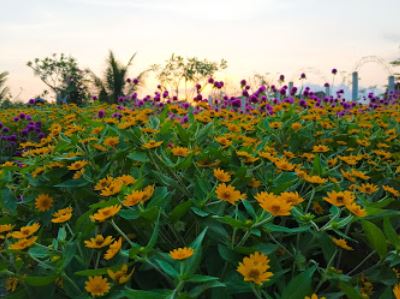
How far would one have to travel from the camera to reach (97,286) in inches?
52.4

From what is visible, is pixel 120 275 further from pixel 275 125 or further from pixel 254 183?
pixel 275 125

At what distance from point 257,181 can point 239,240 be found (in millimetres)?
396

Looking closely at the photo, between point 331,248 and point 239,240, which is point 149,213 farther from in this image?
point 331,248

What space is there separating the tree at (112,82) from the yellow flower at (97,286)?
13352 millimetres

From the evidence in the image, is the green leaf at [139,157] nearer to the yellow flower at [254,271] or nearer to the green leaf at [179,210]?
the green leaf at [179,210]

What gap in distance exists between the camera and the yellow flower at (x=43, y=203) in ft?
6.40

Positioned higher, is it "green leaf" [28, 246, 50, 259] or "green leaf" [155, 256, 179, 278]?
"green leaf" [155, 256, 179, 278]

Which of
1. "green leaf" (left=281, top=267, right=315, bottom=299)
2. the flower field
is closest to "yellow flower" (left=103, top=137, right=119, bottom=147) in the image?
the flower field

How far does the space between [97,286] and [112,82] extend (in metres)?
13.6

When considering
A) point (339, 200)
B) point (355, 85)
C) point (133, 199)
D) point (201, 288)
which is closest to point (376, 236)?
point (339, 200)

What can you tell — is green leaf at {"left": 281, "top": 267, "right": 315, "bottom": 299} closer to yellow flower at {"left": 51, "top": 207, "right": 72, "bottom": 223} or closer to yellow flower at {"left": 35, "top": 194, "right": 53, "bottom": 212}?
yellow flower at {"left": 51, "top": 207, "right": 72, "bottom": 223}

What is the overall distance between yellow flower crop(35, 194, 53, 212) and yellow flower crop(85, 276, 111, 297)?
2.27 feet

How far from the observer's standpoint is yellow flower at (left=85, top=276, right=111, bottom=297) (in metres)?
1.32

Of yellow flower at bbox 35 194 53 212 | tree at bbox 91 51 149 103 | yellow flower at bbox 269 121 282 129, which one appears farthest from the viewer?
tree at bbox 91 51 149 103
